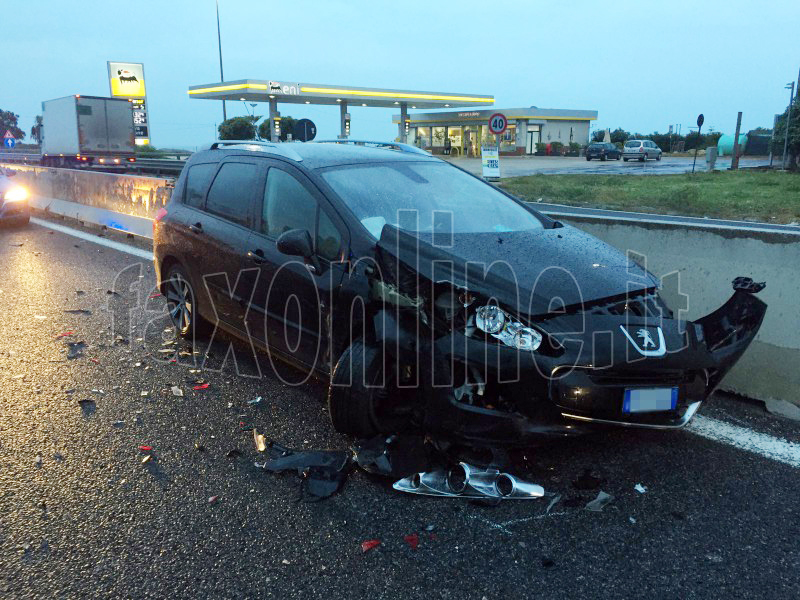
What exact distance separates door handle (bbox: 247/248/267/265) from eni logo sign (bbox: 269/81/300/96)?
43.8 metres

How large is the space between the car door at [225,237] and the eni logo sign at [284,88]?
42.9 metres

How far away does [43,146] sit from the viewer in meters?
34.3

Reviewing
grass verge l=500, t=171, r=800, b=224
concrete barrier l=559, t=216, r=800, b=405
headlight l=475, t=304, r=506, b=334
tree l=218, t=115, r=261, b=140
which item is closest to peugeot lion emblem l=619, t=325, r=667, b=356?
headlight l=475, t=304, r=506, b=334

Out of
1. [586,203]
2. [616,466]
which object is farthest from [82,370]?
[586,203]

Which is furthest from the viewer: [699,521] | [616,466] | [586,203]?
[586,203]

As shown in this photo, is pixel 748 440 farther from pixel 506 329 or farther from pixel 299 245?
pixel 299 245

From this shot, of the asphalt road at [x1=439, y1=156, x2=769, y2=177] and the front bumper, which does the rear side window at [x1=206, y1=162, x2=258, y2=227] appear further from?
the asphalt road at [x1=439, y1=156, x2=769, y2=177]

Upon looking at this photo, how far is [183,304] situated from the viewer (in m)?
5.67

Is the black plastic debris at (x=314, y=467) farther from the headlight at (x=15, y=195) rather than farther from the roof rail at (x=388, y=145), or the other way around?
the headlight at (x=15, y=195)

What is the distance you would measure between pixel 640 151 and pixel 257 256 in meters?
46.8

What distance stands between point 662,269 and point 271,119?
1934 inches

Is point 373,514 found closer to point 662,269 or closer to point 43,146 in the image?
point 662,269

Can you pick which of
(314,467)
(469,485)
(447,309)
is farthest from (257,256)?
(469,485)

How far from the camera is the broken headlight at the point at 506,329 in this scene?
311 centimetres
